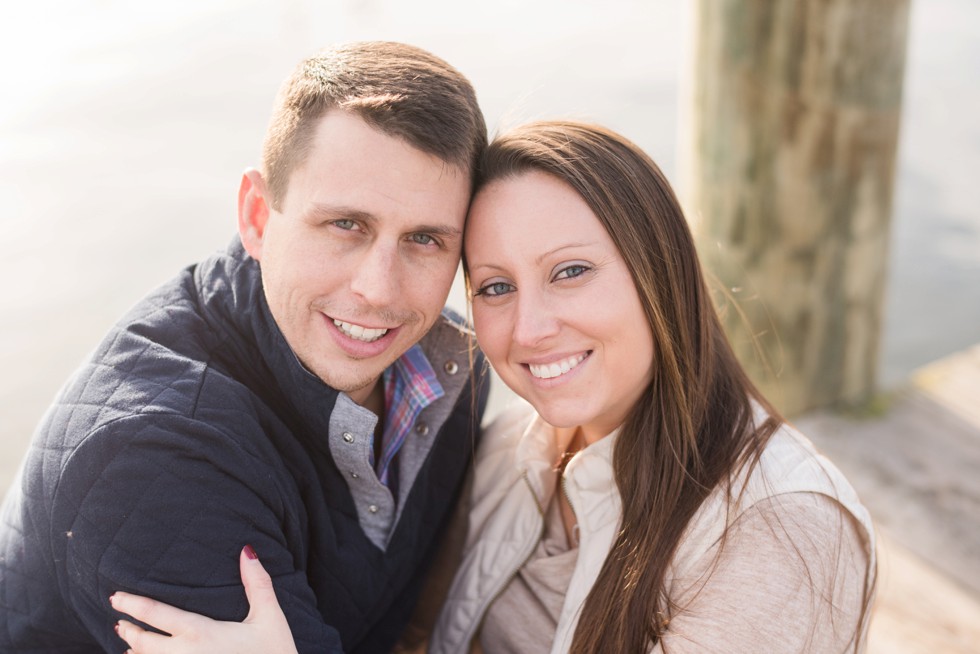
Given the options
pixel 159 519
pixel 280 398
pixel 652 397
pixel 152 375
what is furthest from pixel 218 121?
pixel 159 519

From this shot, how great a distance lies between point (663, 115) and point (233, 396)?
14.8ft

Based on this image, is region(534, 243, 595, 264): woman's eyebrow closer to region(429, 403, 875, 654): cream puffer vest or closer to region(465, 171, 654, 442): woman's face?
region(465, 171, 654, 442): woman's face

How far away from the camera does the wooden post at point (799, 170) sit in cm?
318

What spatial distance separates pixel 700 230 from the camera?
3.57 meters

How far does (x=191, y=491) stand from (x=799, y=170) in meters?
2.36

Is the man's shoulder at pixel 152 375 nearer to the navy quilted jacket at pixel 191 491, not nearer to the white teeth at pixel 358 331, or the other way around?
the navy quilted jacket at pixel 191 491

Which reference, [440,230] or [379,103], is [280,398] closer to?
[440,230]

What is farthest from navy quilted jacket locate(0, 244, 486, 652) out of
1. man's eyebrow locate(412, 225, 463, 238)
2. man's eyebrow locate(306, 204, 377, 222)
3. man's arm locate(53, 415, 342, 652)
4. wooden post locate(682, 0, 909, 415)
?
wooden post locate(682, 0, 909, 415)

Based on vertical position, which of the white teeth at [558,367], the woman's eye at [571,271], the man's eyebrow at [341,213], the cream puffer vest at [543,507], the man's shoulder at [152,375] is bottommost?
the cream puffer vest at [543,507]

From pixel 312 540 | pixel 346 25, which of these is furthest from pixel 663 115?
pixel 312 540

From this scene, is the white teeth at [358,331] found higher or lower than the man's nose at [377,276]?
lower

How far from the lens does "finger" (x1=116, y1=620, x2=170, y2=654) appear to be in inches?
66.1

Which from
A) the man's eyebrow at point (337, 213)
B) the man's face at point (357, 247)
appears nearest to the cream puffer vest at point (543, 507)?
the man's face at point (357, 247)

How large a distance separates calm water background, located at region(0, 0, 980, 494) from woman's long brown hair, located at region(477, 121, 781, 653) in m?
2.55
